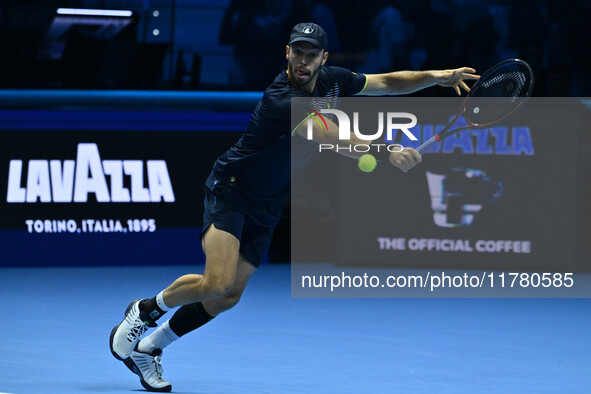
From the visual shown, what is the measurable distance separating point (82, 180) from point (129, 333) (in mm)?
4365

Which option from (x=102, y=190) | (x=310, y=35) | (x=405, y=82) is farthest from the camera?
(x=102, y=190)

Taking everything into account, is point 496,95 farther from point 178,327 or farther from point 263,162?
point 178,327

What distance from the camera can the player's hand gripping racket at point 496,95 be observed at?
17.1 ft

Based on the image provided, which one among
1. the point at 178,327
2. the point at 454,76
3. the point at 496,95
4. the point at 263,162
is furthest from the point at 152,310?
the point at 496,95

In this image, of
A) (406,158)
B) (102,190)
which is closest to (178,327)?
(406,158)

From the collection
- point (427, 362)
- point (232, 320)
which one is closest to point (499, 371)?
point (427, 362)

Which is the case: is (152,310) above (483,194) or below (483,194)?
above

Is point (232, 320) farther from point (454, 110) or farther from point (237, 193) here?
point (454, 110)

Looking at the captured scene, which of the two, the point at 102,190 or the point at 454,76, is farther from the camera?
the point at 102,190

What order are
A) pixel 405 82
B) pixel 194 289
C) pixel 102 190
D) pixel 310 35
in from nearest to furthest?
pixel 310 35 < pixel 194 289 < pixel 405 82 < pixel 102 190

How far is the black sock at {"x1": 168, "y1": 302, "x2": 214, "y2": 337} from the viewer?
16.6 ft

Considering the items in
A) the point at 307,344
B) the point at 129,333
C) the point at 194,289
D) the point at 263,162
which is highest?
the point at 263,162

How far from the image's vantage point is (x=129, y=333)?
5062 mm

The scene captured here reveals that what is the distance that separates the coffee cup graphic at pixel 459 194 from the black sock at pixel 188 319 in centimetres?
445
